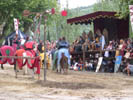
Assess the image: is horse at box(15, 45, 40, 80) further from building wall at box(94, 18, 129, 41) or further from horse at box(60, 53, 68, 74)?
building wall at box(94, 18, 129, 41)

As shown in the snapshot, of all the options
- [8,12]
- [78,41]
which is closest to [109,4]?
[8,12]

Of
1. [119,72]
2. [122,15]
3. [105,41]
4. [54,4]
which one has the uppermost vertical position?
[54,4]

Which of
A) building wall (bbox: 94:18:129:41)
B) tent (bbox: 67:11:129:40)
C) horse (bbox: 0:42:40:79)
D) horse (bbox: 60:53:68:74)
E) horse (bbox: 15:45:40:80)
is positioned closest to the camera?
horse (bbox: 15:45:40:80)

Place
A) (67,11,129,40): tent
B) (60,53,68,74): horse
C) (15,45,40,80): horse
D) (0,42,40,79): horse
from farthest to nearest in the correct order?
(67,11,129,40): tent → (60,53,68,74): horse → (0,42,40,79): horse → (15,45,40,80): horse

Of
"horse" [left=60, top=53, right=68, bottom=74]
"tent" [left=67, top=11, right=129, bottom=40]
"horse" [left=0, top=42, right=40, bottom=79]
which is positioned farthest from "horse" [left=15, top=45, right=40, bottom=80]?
"tent" [left=67, top=11, right=129, bottom=40]

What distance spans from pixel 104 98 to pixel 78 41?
13395mm

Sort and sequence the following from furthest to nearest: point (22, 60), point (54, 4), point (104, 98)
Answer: point (54, 4) < point (22, 60) < point (104, 98)

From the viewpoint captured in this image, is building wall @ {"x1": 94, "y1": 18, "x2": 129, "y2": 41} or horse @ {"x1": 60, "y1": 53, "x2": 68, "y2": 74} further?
building wall @ {"x1": 94, "y1": 18, "x2": 129, "y2": 41}

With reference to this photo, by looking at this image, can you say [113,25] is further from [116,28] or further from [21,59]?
[21,59]

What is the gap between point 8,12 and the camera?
35.8 m

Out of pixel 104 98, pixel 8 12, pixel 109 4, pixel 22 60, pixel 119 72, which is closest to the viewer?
pixel 104 98

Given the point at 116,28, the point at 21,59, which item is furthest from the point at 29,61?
the point at 116,28

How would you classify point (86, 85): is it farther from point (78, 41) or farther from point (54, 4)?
point (54, 4)

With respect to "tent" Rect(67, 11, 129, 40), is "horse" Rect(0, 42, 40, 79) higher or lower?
lower
